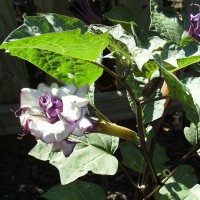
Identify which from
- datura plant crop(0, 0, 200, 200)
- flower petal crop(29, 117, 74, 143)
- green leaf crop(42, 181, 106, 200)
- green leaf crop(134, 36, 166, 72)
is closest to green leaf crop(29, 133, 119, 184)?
datura plant crop(0, 0, 200, 200)

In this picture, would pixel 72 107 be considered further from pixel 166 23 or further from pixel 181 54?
pixel 166 23

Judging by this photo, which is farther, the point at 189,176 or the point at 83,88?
the point at 189,176

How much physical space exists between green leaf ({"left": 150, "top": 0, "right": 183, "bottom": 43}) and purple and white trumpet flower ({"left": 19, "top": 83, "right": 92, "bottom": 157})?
562 millimetres

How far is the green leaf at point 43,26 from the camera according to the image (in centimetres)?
106

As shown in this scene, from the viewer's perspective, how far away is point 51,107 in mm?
1161

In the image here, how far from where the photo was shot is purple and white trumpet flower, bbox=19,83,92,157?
1.14 metres

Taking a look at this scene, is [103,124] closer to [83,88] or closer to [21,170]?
[83,88]

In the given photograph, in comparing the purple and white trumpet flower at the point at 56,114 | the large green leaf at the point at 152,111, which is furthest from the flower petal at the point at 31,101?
the large green leaf at the point at 152,111

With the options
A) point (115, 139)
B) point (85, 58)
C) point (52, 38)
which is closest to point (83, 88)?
point (85, 58)

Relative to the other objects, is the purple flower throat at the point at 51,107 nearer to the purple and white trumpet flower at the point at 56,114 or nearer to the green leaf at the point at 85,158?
the purple and white trumpet flower at the point at 56,114

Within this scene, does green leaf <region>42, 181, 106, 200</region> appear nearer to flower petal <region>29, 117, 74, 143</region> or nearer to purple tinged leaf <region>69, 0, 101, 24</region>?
purple tinged leaf <region>69, 0, 101, 24</region>

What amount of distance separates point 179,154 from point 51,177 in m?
0.71

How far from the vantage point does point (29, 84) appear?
2754mm

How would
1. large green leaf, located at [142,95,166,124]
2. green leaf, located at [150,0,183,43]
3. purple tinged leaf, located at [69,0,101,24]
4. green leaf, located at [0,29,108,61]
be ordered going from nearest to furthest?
green leaf, located at [0,29,108,61]
large green leaf, located at [142,95,166,124]
green leaf, located at [150,0,183,43]
purple tinged leaf, located at [69,0,101,24]
